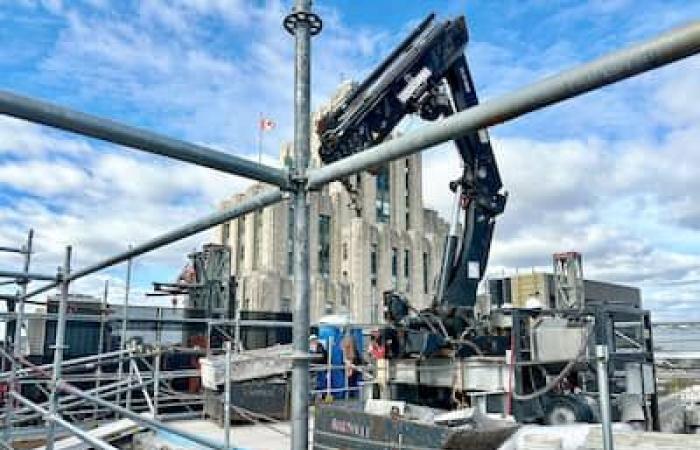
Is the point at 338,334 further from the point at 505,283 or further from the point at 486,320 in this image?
the point at 505,283

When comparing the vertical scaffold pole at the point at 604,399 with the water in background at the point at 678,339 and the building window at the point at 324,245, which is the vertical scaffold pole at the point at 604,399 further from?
the building window at the point at 324,245

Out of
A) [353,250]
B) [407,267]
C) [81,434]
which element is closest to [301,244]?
[81,434]

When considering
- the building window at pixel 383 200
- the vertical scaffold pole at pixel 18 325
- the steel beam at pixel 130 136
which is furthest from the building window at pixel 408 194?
the steel beam at pixel 130 136

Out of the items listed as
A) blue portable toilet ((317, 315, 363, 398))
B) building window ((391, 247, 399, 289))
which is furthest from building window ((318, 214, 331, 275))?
blue portable toilet ((317, 315, 363, 398))

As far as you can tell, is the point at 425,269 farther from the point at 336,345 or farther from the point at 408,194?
the point at 336,345

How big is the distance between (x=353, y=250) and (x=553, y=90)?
35855 mm

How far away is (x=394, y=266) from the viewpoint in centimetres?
3972

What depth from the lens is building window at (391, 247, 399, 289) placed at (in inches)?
1553

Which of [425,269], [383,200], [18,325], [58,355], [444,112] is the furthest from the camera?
[425,269]

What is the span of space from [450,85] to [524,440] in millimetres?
7020

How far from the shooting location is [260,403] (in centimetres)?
988

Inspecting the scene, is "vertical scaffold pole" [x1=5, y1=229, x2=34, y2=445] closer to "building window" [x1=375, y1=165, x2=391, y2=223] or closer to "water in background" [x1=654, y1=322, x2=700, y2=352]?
"water in background" [x1=654, y1=322, x2=700, y2=352]

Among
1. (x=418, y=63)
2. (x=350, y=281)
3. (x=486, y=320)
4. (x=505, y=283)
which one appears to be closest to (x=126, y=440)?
(x=486, y=320)

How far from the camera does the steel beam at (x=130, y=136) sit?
159cm
